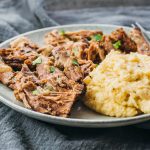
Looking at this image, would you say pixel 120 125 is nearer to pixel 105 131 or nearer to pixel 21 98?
pixel 105 131

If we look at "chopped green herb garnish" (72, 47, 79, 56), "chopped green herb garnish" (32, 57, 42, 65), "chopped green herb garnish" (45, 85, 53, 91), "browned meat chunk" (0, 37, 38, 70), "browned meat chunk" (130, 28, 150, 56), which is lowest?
"browned meat chunk" (130, 28, 150, 56)

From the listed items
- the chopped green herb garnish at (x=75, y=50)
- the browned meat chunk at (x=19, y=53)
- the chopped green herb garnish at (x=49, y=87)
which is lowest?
the chopped green herb garnish at (x=75, y=50)

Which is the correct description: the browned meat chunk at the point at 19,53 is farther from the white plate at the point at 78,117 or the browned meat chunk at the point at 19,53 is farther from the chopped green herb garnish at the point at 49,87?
the chopped green herb garnish at the point at 49,87

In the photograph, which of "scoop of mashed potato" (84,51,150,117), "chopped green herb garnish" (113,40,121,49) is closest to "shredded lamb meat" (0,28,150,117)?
"chopped green herb garnish" (113,40,121,49)

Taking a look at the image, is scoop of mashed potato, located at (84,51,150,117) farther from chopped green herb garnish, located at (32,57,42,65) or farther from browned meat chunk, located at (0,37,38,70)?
browned meat chunk, located at (0,37,38,70)

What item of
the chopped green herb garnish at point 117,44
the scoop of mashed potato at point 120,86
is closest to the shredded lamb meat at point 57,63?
the chopped green herb garnish at point 117,44

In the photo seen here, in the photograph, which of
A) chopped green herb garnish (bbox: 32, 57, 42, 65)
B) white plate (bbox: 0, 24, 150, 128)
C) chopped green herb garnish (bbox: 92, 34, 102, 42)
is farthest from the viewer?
chopped green herb garnish (bbox: 92, 34, 102, 42)
